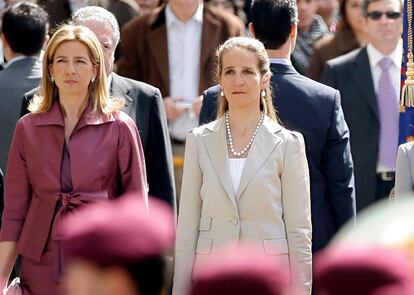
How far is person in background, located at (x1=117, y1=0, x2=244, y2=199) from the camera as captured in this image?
Answer: 10766 millimetres

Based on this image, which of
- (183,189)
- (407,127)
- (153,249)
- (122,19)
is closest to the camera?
(153,249)

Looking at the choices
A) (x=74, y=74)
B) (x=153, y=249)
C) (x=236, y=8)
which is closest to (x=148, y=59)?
(x=236, y=8)

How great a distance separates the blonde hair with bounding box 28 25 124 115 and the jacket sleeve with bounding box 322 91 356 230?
1193mm

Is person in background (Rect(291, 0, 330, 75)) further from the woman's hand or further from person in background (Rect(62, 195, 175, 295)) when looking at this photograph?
person in background (Rect(62, 195, 175, 295))

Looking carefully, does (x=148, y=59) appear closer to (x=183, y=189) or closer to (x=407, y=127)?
(x=407, y=127)

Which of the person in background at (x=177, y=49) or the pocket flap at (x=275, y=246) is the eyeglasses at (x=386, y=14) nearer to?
the person in background at (x=177, y=49)

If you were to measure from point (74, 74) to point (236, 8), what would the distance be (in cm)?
564

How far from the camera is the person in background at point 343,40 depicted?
11.1 metres

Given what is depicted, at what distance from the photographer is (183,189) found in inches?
293

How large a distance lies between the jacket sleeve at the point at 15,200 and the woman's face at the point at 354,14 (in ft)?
13.8

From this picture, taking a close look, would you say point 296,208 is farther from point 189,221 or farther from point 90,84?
point 90,84

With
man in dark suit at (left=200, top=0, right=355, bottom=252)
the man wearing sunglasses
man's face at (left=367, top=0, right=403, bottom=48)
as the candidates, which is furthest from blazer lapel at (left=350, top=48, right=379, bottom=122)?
man in dark suit at (left=200, top=0, right=355, bottom=252)

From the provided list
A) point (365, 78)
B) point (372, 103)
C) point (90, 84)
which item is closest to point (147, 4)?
point (365, 78)

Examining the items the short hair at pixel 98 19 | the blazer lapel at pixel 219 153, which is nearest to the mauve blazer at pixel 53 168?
the blazer lapel at pixel 219 153
